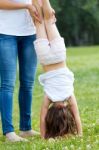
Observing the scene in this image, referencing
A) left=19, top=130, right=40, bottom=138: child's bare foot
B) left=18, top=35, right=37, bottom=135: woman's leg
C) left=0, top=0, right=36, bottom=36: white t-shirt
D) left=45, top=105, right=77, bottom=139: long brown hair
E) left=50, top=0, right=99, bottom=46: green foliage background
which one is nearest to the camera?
left=45, top=105, right=77, bottom=139: long brown hair

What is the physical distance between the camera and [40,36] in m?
7.14

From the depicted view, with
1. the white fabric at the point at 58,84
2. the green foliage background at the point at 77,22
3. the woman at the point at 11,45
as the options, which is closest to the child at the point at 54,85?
the white fabric at the point at 58,84

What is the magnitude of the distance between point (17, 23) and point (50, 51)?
603 millimetres

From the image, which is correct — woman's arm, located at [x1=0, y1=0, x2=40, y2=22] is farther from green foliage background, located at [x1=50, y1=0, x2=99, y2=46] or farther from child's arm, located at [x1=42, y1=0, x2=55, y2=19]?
green foliage background, located at [x1=50, y1=0, x2=99, y2=46]

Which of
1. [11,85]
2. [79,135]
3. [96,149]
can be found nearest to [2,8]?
[11,85]

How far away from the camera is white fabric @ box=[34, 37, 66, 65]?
7.00 m

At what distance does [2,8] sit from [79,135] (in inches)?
69.9

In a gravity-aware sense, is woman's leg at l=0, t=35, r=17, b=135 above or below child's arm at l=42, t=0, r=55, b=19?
below

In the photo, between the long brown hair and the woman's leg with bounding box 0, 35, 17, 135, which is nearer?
the long brown hair

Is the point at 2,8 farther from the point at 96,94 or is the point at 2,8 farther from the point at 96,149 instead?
A: the point at 96,94

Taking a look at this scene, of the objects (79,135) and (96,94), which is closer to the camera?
(79,135)

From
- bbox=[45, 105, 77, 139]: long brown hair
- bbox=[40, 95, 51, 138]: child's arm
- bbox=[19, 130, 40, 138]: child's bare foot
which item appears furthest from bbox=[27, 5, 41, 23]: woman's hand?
bbox=[19, 130, 40, 138]: child's bare foot

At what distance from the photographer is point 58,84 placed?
6.95 meters

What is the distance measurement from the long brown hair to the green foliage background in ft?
148
